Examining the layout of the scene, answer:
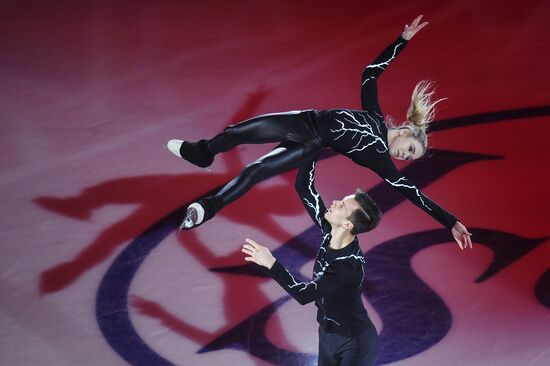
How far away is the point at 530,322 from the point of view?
194 inches

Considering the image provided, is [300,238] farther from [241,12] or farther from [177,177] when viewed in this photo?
[241,12]

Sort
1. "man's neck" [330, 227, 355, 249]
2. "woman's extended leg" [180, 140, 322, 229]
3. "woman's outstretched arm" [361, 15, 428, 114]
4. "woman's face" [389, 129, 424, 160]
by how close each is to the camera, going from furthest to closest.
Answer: "woman's outstretched arm" [361, 15, 428, 114], "woman's face" [389, 129, 424, 160], "woman's extended leg" [180, 140, 322, 229], "man's neck" [330, 227, 355, 249]

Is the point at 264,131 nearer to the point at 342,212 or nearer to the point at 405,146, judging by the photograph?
the point at 405,146

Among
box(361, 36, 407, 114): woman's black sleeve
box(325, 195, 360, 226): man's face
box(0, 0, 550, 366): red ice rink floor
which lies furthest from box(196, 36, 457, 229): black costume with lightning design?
box(0, 0, 550, 366): red ice rink floor

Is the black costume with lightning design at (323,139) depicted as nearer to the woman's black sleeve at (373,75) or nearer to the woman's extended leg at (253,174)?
the woman's extended leg at (253,174)

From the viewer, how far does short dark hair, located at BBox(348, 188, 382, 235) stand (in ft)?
12.2

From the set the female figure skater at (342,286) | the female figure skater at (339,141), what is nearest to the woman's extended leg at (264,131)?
the female figure skater at (339,141)

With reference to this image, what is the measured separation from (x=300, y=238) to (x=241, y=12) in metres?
3.49

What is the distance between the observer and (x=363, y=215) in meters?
3.72

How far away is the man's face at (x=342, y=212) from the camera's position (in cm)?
371

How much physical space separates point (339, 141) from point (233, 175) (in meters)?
1.62

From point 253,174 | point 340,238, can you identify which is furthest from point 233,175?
point 340,238

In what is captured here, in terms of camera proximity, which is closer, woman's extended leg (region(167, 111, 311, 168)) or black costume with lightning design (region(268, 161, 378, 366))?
black costume with lightning design (region(268, 161, 378, 366))

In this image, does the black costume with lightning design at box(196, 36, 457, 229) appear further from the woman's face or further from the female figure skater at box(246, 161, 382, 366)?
the female figure skater at box(246, 161, 382, 366)
